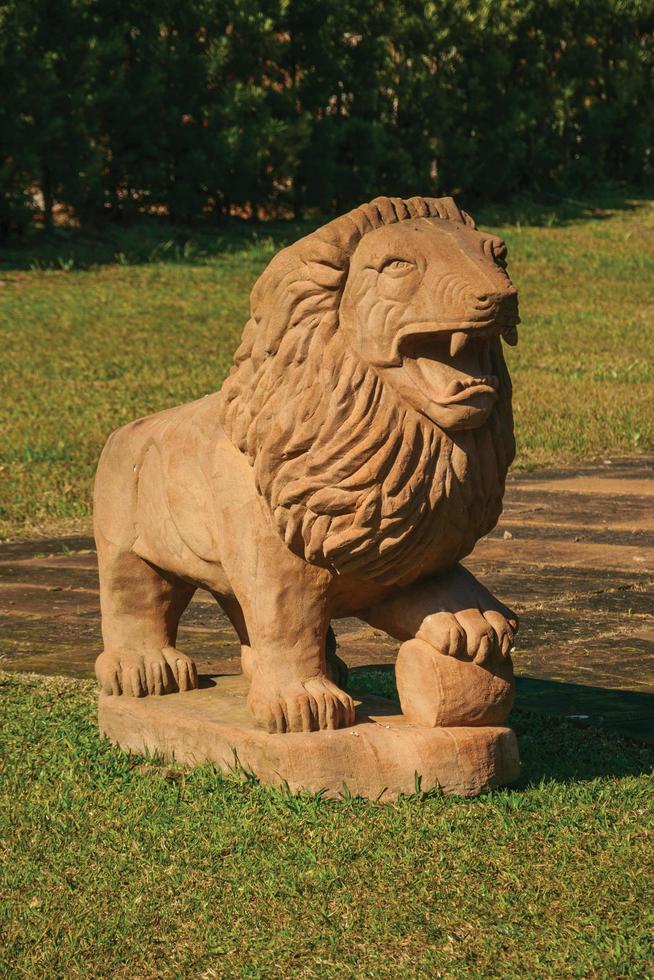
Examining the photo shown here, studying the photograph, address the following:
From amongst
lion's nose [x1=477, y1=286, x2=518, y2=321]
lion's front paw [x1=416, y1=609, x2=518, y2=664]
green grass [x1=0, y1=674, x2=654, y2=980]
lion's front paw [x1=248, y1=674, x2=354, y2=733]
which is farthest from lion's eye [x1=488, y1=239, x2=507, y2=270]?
green grass [x1=0, y1=674, x2=654, y2=980]

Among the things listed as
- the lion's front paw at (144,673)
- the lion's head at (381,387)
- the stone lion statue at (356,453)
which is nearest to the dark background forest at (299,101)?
the lion's front paw at (144,673)

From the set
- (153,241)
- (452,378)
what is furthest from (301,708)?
(153,241)

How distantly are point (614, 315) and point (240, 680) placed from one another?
1151cm

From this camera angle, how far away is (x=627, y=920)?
3.42m

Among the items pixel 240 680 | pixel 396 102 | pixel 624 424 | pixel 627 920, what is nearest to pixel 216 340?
pixel 624 424

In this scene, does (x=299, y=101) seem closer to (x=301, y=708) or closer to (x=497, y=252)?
(x=497, y=252)

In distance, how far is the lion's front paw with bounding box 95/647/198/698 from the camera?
15.1 feet

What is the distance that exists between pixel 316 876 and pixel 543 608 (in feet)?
9.81

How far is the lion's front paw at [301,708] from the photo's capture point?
4.09 meters

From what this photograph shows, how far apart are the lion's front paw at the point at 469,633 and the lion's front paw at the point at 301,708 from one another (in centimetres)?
27

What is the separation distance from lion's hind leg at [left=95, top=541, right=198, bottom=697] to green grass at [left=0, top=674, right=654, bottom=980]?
0.78ft

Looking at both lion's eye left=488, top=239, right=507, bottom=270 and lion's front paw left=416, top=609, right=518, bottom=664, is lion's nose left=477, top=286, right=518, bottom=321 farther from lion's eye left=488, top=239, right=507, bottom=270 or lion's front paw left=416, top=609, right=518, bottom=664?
lion's front paw left=416, top=609, right=518, bottom=664

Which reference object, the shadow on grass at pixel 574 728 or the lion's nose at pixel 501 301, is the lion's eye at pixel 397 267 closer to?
the lion's nose at pixel 501 301

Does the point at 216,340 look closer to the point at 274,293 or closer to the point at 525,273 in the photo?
the point at 525,273
